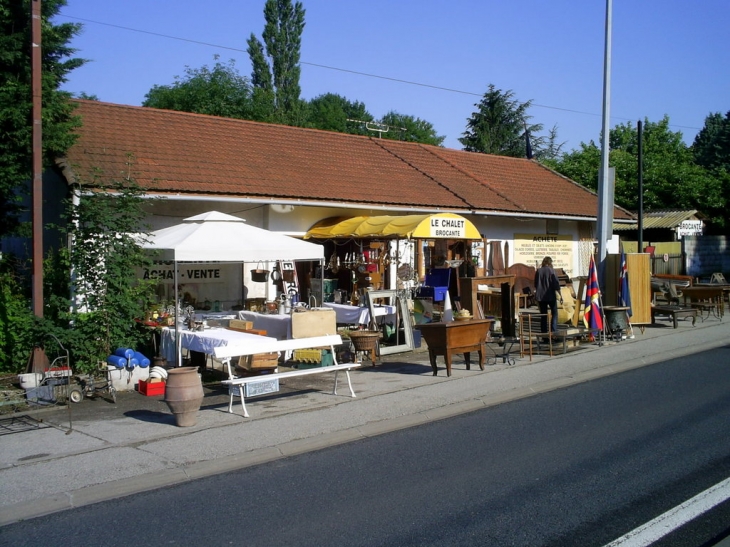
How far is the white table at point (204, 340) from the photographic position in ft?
33.6

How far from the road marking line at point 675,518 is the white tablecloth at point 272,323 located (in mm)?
7739

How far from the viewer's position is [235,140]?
17734 mm

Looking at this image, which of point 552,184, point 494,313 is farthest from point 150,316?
point 552,184

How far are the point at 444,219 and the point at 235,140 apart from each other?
6113 mm

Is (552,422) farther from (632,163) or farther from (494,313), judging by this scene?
(632,163)

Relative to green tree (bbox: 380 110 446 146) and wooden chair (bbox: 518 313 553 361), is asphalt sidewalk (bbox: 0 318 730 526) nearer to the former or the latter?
wooden chair (bbox: 518 313 553 361)

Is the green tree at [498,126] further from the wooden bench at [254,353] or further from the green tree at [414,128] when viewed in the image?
the wooden bench at [254,353]

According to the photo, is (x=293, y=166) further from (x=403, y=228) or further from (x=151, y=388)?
(x=151, y=388)

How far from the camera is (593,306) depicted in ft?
48.3

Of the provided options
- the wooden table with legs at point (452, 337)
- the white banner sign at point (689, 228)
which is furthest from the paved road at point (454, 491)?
the white banner sign at point (689, 228)

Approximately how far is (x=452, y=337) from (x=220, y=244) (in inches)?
158

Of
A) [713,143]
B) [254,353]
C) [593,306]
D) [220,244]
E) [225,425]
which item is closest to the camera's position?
[225,425]

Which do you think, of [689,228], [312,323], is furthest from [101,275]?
[689,228]

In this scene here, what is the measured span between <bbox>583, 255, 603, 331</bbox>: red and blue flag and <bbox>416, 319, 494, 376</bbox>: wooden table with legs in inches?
148
